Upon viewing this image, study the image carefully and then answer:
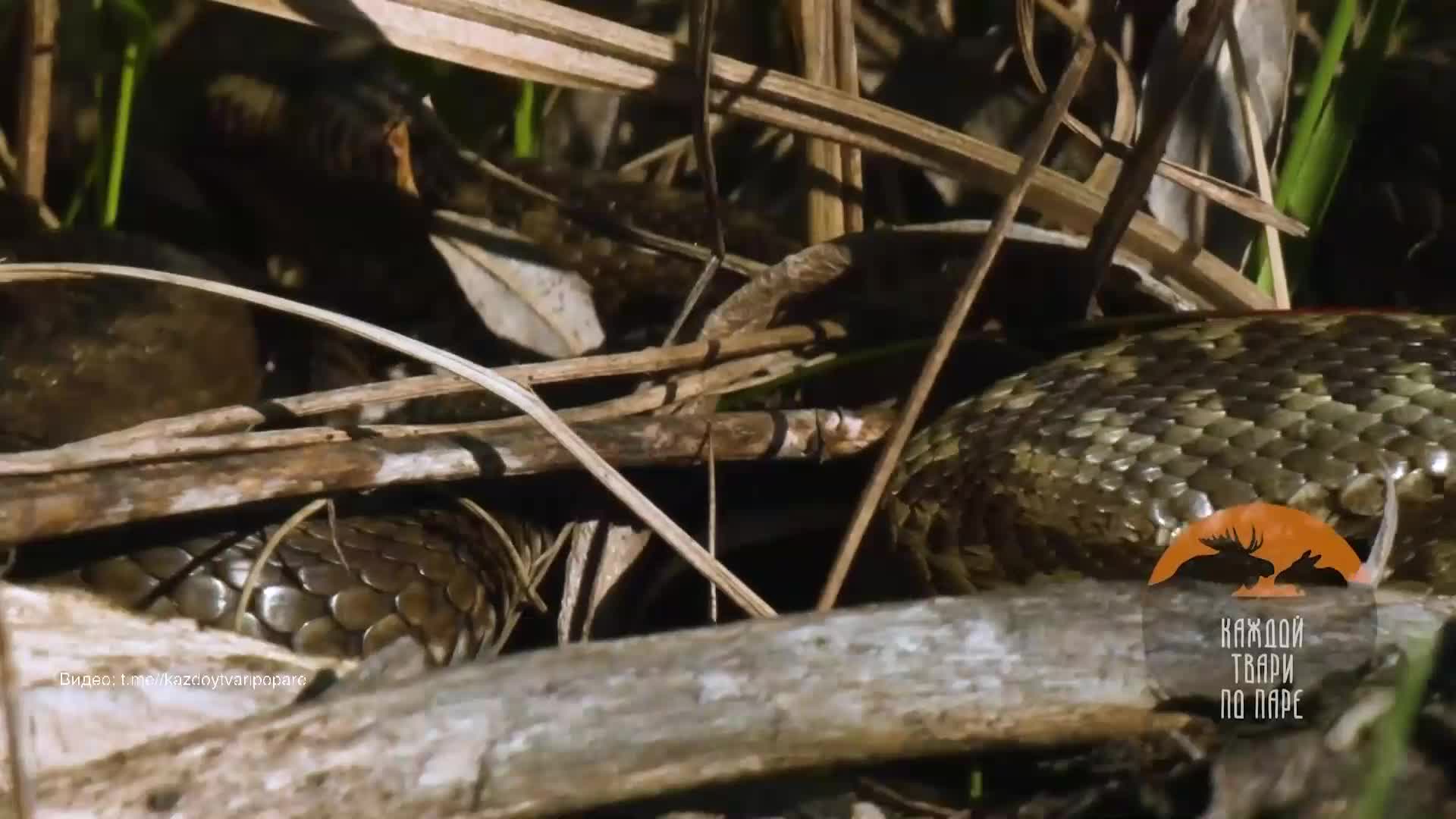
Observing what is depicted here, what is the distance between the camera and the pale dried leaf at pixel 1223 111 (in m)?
2.15

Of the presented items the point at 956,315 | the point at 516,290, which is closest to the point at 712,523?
the point at 956,315

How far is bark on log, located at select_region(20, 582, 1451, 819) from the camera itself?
127 cm

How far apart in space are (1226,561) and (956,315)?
0.40 meters

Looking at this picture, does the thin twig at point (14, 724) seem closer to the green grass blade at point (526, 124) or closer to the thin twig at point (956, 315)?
the thin twig at point (956, 315)

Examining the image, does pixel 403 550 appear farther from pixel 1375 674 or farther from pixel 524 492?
pixel 1375 674

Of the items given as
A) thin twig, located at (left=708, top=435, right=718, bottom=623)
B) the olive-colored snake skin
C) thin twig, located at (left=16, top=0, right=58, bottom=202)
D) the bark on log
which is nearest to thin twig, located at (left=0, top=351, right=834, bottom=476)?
thin twig, located at (left=708, top=435, right=718, bottom=623)

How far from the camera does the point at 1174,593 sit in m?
1.42

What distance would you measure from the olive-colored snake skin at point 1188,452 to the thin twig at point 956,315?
159mm

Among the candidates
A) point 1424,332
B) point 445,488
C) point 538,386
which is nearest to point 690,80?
point 538,386

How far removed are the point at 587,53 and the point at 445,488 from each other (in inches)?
23.3

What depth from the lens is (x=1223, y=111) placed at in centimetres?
219

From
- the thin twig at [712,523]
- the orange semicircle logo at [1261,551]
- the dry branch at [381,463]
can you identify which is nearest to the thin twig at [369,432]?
the dry branch at [381,463]

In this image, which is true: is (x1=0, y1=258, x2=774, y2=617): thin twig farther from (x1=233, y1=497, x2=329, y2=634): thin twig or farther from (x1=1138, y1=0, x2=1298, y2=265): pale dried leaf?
(x1=1138, y1=0, x2=1298, y2=265): pale dried leaf

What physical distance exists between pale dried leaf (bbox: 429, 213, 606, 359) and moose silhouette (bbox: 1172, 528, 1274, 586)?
98 centimetres
